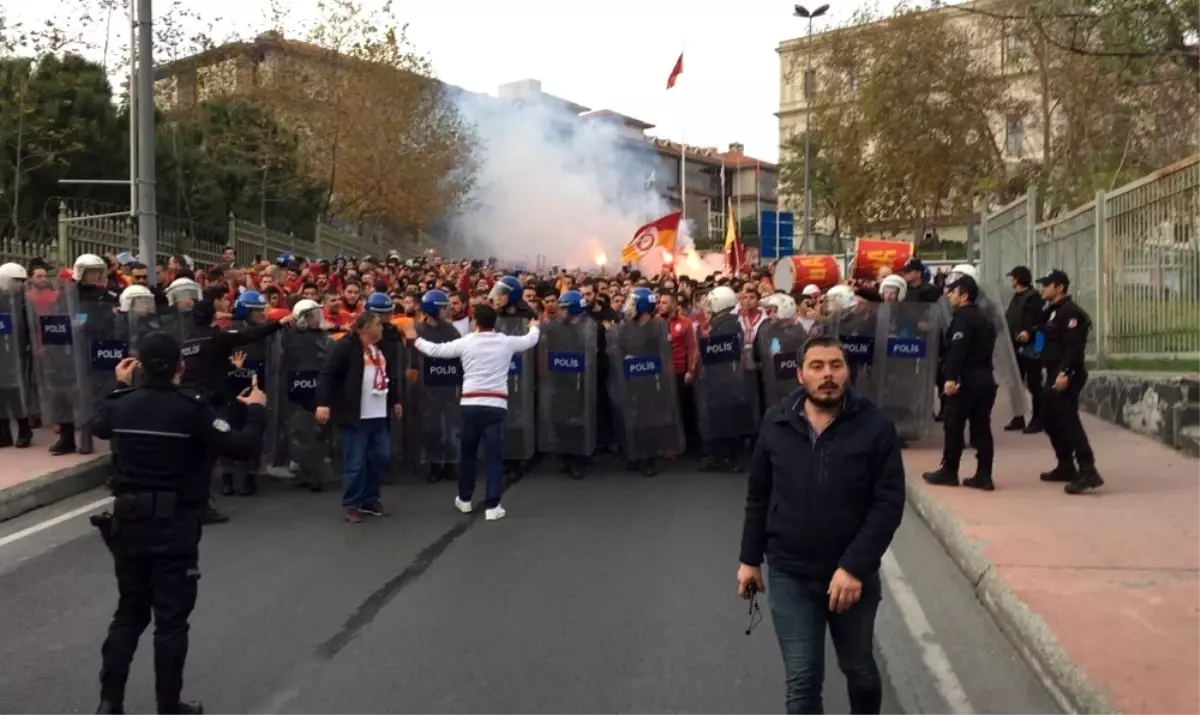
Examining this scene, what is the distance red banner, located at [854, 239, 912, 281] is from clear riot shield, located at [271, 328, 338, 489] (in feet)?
41.5

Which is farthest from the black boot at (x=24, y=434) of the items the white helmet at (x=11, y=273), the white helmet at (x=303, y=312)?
the white helmet at (x=303, y=312)

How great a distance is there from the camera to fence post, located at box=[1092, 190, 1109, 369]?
47.3 feet

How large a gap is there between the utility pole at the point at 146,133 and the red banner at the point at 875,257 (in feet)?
40.0

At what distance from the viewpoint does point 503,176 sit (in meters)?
53.6

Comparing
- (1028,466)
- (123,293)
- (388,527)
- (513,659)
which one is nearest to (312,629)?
(513,659)

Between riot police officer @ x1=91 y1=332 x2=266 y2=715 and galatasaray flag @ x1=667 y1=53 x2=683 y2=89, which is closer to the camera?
riot police officer @ x1=91 y1=332 x2=266 y2=715

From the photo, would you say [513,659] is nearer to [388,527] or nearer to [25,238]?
[388,527]

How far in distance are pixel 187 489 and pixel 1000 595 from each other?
14.3 ft

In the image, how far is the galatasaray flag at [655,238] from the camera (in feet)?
86.7

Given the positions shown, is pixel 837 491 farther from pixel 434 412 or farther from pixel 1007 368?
pixel 1007 368

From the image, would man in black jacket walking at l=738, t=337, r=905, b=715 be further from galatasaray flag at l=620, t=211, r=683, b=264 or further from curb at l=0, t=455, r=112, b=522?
galatasaray flag at l=620, t=211, r=683, b=264

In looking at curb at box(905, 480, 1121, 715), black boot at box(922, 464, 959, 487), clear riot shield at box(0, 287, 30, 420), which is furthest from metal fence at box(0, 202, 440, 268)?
curb at box(905, 480, 1121, 715)

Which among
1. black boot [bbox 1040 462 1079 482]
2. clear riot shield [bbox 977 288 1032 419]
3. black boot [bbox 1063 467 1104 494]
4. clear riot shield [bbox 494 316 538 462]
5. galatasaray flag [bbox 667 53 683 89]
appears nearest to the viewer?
black boot [bbox 1063 467 1104 494]

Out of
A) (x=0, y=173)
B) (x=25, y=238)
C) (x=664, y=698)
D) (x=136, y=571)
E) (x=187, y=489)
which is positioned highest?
(x=0, y=173)
